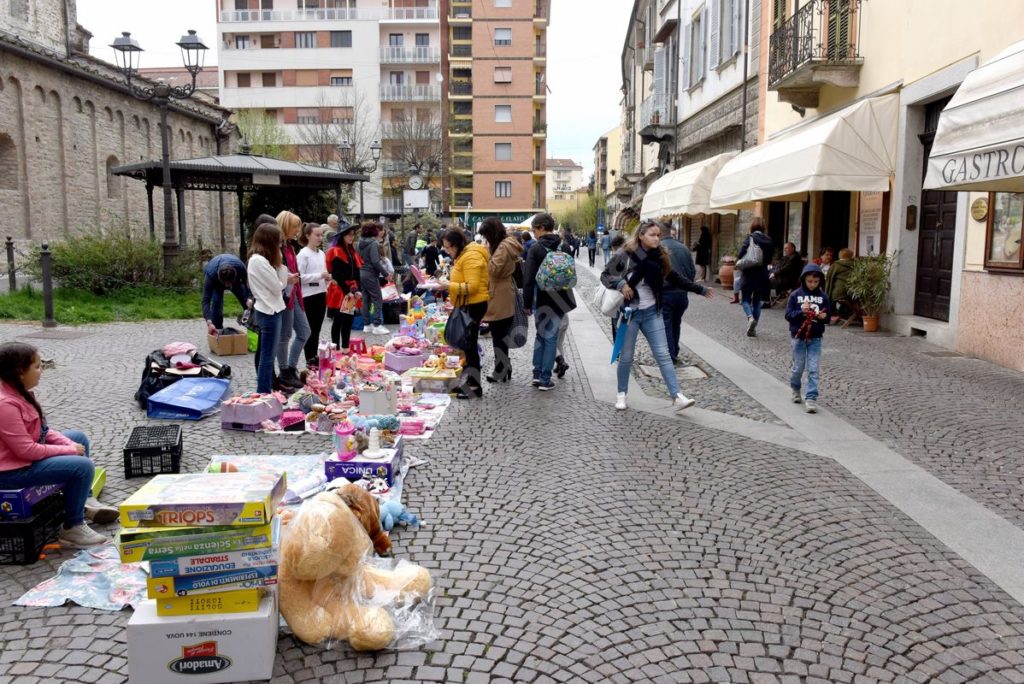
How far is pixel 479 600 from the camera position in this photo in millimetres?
3859

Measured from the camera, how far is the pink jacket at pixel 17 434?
13.4 feet

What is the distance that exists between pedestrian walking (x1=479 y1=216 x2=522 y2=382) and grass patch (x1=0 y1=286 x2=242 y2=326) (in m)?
7.36

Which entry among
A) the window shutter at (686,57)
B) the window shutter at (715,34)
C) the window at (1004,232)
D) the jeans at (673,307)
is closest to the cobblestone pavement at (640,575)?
the jeans at (673,307)

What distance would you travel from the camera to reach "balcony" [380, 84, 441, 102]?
63344 millimetres

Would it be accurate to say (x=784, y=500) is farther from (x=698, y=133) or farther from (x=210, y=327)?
(x=698, y=133)

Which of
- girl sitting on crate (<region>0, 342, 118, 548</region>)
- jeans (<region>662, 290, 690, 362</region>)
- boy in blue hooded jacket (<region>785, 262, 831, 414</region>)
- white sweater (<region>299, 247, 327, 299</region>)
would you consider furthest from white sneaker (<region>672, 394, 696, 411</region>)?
girl sitting on crate (<region>0, 342, 118, 548</region>)

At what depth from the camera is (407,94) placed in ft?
208

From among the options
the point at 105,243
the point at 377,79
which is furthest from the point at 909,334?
the point at 377,79

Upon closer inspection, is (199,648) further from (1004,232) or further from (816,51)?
(816,51)

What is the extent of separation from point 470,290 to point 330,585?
515 centimetres

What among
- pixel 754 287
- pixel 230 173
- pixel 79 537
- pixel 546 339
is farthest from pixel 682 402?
pixel 230 173

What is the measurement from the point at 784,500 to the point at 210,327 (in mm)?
7759

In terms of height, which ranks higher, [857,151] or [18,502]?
[857,151]

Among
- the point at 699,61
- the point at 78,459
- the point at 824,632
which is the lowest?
the point at 824,632
